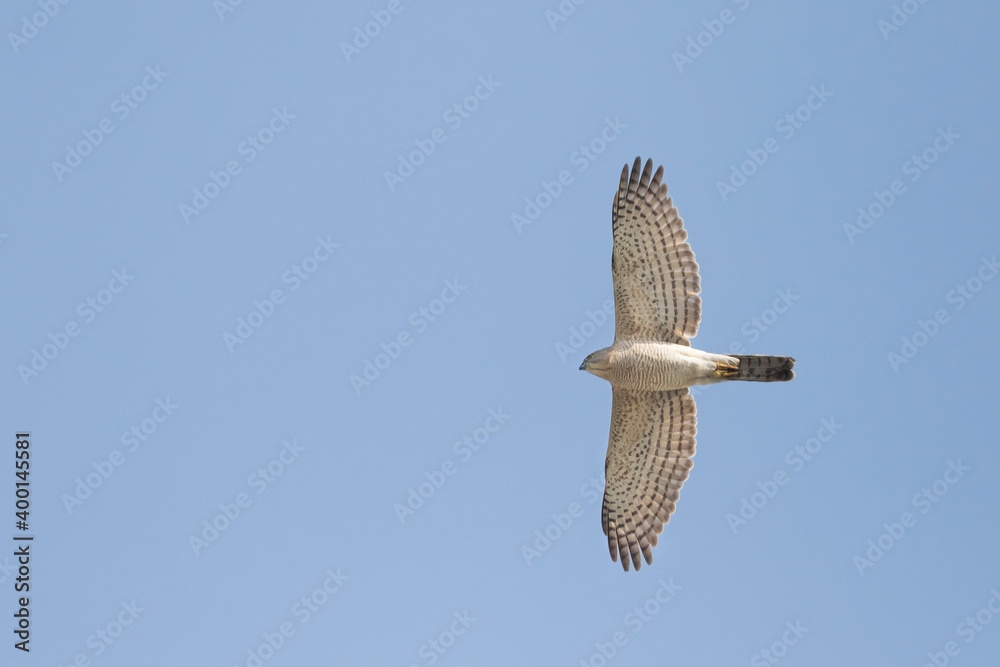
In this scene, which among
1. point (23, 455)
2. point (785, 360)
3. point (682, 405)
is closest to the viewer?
point (785, 360)

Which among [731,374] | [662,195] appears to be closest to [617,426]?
[731,374]

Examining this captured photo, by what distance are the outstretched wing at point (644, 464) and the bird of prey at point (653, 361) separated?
0.04 feet

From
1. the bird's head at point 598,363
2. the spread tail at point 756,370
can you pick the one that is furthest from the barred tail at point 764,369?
the bird's head at point 598,363

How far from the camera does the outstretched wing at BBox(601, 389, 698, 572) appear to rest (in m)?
14.9

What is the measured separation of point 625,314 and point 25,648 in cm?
935

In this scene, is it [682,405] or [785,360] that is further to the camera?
[682,405]

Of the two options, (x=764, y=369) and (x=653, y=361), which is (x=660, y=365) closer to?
(x=653, y=361)

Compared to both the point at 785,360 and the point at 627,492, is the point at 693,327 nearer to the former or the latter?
the point at 785,360

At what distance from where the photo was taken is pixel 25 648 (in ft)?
49.9

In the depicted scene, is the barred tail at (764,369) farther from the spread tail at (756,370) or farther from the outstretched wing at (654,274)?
the outstretched wing at (654,274)

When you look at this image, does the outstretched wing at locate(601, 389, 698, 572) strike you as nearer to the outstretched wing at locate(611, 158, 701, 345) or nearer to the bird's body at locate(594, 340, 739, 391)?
the bird's body at locate(594, 340, 739, 391)

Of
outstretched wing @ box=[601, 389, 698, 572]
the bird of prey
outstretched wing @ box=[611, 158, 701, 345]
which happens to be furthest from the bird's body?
outstretched wing @ box=[601, 389, 698, 572]

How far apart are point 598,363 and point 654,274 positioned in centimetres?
136

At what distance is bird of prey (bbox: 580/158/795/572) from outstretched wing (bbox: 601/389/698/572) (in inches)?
0.5
